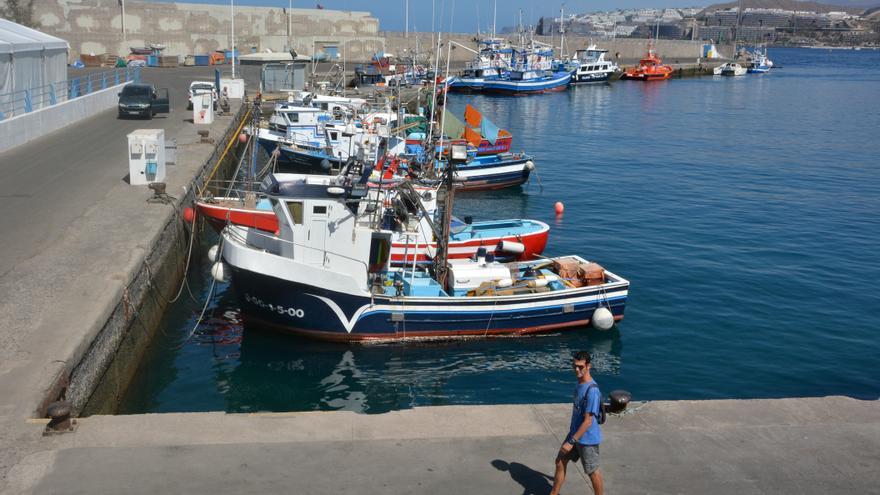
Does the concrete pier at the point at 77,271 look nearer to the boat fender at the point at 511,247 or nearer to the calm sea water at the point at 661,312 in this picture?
the calm sea water at the point at 661,312

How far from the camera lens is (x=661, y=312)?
68.9ft

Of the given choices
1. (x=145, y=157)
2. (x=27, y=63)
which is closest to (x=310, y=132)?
(x=27, y=63)

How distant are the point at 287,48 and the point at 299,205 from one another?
232ft

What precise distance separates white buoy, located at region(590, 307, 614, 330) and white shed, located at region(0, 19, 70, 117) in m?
21.0

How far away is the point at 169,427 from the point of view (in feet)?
32.4

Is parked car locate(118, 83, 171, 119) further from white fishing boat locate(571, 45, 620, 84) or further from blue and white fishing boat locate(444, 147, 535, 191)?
white fishing boat locate(571, 45, 620, 84)

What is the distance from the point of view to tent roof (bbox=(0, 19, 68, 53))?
3058cm

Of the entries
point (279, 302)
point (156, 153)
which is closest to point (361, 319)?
point (279, 302)

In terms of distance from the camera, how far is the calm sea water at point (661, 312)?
53.0ft

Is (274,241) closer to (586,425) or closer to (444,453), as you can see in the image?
(444,453)

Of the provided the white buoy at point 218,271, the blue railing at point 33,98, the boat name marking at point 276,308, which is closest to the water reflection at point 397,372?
the boat name marking at point 276,308

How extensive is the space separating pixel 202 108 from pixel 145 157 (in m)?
14.4

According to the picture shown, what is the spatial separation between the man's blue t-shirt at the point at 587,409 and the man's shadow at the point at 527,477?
1.03 metres

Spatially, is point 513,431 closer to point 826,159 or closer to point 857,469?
point 857,469
